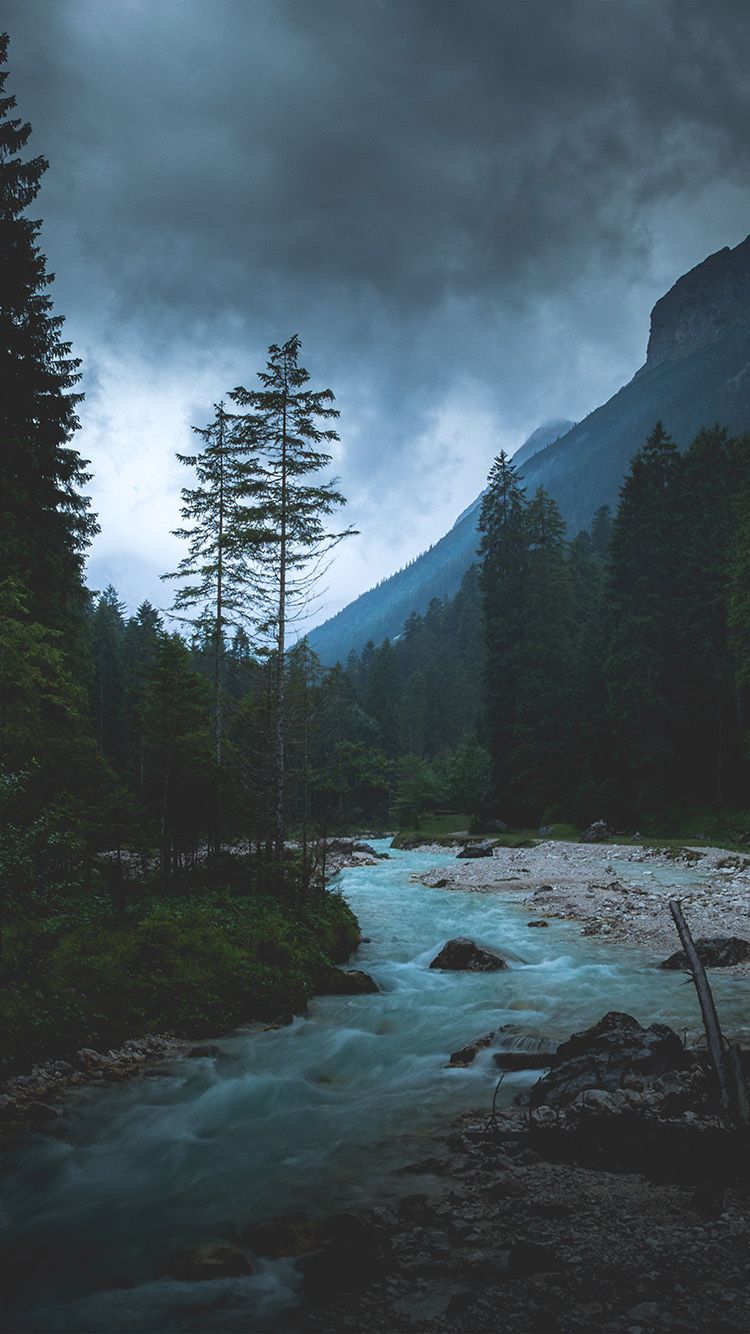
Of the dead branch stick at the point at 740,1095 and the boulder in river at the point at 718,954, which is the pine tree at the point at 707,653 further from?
Answer: the dead branch stick at the point at 740,1095

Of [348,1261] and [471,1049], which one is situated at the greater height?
Result: [348,1261]

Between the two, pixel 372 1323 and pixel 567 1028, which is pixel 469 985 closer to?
pixel 567 1028

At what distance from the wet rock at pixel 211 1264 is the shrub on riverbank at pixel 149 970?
439cm

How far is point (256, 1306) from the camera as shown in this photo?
436 centimetres

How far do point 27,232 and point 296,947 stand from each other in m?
16.0

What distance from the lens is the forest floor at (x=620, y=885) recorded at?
17.0m

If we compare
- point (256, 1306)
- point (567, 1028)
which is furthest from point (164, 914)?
point (256, 1306)

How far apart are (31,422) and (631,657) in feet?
116

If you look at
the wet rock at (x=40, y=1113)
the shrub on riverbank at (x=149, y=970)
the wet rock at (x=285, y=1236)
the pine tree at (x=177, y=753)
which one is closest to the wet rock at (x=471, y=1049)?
the shrub on riverbank at (x=149, y=970)

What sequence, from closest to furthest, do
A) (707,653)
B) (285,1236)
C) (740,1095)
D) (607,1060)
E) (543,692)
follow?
(285,1236), (740,1095), (607,1060), (707,653), (543,692)

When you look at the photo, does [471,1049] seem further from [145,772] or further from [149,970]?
[145,772]

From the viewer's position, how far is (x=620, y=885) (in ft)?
77.4

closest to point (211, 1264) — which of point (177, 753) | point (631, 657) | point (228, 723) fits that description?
point (177, 753)

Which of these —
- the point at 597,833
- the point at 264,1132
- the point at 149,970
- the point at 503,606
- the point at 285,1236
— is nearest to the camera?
the point at 285,1236
